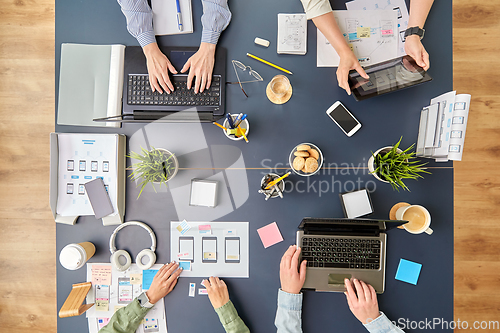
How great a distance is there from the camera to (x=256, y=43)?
1.23 metres

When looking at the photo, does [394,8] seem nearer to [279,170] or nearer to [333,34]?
[333,34]

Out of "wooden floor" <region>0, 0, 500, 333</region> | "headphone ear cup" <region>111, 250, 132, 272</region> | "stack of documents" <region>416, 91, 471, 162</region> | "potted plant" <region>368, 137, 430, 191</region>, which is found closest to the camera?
"stack of documents" <region>416, 91, 471, 162</region>

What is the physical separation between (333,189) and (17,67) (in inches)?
82.3

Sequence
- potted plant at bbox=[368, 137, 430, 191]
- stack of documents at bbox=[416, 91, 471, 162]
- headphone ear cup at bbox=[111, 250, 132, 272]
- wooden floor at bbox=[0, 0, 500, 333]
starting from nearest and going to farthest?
1. stack of documents at bbox=[416, 91, 471, 162]
2. potted plant at bbox=[368, 137, 430, 191]
3. headphone ear cup at bbox=[111, 250, 132, 272]
4. wooden floor at bbox=[0, 0, 500, 333]

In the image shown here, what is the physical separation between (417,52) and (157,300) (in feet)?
5.38

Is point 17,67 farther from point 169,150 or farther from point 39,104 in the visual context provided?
point 169,150

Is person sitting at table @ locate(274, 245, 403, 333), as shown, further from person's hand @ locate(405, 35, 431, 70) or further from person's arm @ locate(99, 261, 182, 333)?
person's hand @ locate(405, 35, 431, 70)

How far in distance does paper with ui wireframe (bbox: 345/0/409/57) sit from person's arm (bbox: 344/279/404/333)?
110cm

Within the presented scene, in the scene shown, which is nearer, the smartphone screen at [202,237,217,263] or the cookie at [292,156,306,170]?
the cookie at [292,156,306,170]

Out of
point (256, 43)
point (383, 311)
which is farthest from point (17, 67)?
point (383, 311)

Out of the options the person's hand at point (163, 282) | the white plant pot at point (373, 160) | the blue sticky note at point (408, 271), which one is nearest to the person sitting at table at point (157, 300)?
the person's hand at point (163, 282)

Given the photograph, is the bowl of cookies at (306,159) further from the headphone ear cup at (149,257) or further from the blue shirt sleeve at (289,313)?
the headphone ear cup at (149,257)

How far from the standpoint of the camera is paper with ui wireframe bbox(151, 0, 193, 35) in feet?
4.05

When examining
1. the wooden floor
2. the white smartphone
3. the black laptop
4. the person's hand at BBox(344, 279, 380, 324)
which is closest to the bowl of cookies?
the white smartphone
